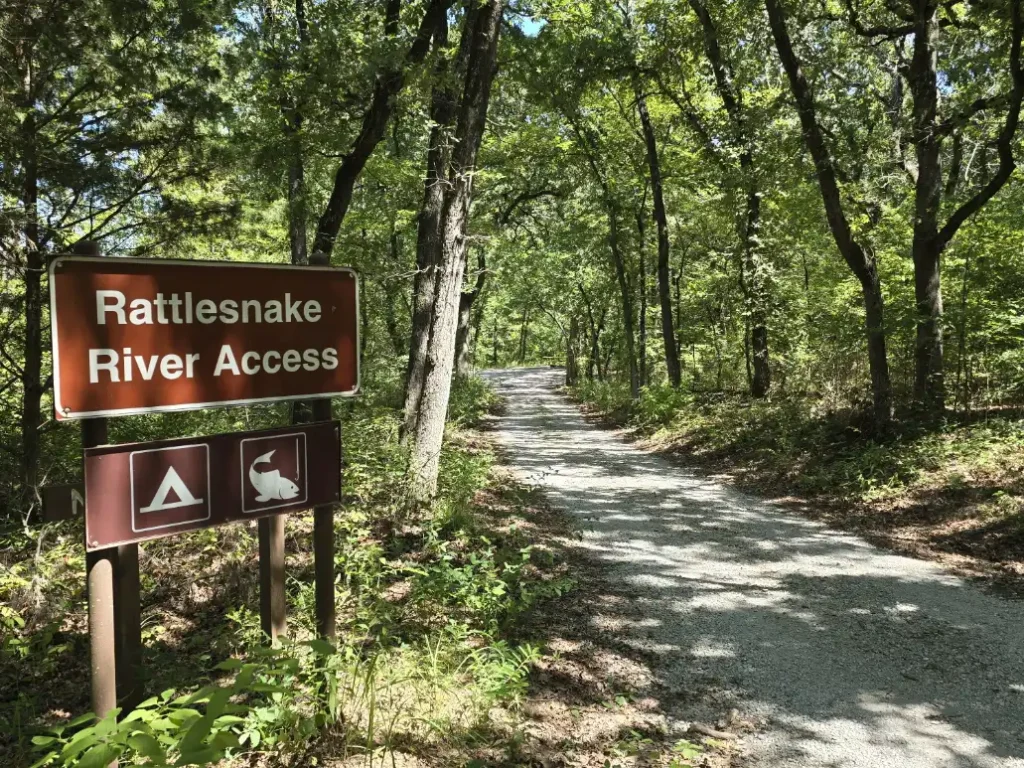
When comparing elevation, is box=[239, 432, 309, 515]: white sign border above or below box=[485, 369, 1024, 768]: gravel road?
above

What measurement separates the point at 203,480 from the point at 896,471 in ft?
28.2

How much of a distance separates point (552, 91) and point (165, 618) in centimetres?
817

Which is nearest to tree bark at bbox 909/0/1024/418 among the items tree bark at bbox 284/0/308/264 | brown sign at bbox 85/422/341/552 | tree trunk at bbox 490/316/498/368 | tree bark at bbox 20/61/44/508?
tree bark at bbox 284/0/308/264

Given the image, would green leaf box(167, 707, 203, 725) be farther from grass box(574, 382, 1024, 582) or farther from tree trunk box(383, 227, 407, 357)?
tree trunk box(383, 227, 407, 357)

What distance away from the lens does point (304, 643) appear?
2.83m

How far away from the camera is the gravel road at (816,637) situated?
10.9ft

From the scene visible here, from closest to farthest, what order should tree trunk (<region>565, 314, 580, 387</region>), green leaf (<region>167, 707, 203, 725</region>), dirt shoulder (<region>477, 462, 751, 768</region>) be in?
1. green leaf (<region>167, 707, 203, 725</region>)
2. dirt shoulder (<region>477, 462, 751, 768</region>)
3. tree trunk (<region>565, 314, 580, 387</region>)

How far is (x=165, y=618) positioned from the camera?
4762 mm

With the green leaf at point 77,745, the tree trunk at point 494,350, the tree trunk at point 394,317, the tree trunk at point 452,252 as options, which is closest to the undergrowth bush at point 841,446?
the tree trunk at point 452,252

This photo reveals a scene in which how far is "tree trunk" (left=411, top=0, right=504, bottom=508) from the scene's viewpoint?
22.2ft

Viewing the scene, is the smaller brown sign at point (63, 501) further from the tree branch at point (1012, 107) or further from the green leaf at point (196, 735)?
the tree branch at point (1012, 107)

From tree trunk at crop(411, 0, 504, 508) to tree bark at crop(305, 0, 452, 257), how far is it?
1.09 metres

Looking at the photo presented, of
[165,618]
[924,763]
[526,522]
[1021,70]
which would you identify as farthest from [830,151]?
[165,618]

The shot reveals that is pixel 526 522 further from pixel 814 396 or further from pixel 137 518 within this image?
pixel 814 396
